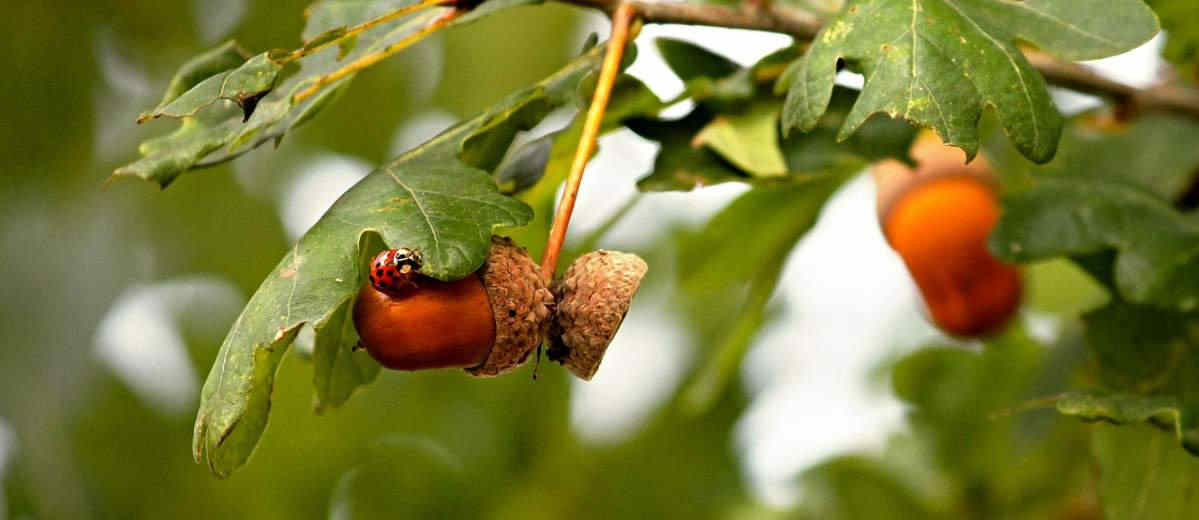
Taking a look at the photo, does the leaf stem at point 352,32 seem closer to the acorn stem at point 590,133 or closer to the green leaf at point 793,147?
the acorn stem at point 590,133

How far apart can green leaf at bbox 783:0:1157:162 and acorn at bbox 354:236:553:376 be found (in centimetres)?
21

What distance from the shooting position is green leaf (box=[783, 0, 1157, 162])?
2.57 ft

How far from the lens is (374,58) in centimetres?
88

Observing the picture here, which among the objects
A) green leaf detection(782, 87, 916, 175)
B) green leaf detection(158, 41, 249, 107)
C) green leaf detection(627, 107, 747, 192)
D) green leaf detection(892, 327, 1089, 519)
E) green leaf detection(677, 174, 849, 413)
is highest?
green leaf detection(158, 41, 249, 107)

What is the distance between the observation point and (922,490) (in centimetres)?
189

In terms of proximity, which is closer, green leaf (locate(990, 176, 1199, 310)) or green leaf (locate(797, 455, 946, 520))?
green leaf (locate(990, 176, 1199, 310))

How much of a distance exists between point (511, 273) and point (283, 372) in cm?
106

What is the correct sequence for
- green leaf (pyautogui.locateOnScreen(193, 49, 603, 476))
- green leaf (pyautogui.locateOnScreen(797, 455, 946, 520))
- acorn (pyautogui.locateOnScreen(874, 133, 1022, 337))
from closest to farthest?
green leaf (pyautogui.locateOnScreen(193, 49, 603, 476))
acorn (pyautogui.locateOnScreen(874, 133, 1022, 337))
green leaf (pyautogui.locateOnScreen(797, 455, 946, 520))

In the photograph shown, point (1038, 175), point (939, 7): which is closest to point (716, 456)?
point (1038, 175)

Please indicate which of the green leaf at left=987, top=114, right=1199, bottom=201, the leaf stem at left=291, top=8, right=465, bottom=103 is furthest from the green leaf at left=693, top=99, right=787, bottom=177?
the green leaf at left=987, top=114, right=1199, bottom=201

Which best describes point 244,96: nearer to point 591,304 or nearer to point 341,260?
point 341,260

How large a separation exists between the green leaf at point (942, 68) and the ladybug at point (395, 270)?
0.26m

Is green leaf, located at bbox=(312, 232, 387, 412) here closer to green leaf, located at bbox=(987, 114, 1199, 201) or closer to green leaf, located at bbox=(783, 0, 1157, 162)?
green leaf, located at bbox=(783, 0, 1157, 162)

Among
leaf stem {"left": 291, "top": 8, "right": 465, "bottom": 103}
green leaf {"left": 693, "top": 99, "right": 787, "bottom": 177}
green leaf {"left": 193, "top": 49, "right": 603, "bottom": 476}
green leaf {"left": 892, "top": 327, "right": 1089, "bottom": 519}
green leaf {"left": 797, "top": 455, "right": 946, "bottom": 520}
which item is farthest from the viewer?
green leaf {"left": 797, "top": 455, "right": 946, "bottom": 520}
